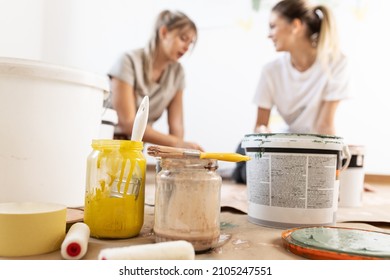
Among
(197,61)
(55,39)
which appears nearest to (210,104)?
(197,61)

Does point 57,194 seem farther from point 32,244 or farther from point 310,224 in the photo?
point 310,224

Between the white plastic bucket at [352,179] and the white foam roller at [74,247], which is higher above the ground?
the white plastic bucket at [352,179]

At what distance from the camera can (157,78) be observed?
164cm

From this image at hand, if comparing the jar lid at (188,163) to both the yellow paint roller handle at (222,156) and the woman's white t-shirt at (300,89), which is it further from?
the woman's white t-shirt at (300,89)

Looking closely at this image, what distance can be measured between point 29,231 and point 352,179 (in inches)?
28.9

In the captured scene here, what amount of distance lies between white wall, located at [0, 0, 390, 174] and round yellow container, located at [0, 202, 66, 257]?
1.60 meters

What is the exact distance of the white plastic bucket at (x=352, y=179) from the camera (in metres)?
0.85

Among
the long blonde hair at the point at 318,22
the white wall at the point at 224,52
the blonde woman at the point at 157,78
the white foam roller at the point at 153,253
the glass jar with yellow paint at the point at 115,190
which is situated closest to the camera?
the white foam roller at the point at 153,253

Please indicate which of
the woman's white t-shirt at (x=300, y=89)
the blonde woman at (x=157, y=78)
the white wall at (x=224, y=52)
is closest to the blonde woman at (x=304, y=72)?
the woman's white t-shirt at (x=300, y=89)

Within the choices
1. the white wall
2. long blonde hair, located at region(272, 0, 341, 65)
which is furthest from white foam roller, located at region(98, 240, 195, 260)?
the white wall

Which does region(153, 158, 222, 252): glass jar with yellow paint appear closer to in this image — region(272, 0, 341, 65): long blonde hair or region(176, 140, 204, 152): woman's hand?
region(176, 140, 204, 152): woman's hand

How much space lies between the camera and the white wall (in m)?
1.93

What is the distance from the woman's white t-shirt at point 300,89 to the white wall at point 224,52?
0.29m

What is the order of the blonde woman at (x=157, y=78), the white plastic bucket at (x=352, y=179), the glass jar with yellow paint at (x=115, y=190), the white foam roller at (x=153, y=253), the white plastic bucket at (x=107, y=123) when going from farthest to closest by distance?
the blonde woman at (x=157, y=78) < the white plastic bucket at (x=107, y=123) < the white plastic bucket at (x=352, y=179) < the glass jar with yellow paint at (x=115, y=190) < the white foam roller at (x=153, y=253)
